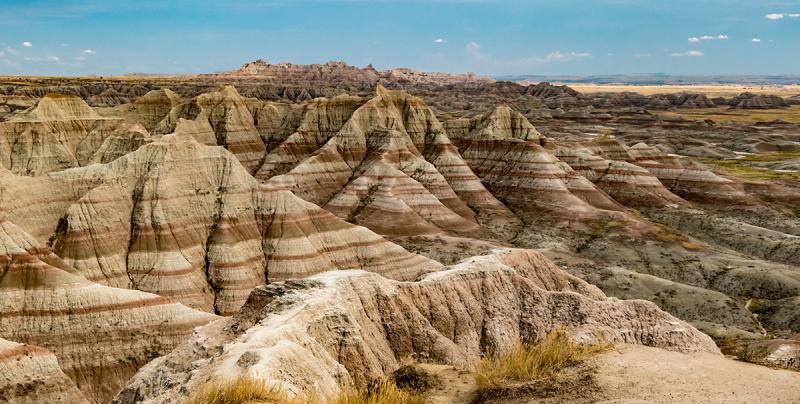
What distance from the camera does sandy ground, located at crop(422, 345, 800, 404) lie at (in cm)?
1588

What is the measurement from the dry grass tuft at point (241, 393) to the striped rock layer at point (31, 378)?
15664mm

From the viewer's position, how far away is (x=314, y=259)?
47562 mm

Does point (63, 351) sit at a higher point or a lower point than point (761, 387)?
lower

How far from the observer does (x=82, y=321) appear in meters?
31.6

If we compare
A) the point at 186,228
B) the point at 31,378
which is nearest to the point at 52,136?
the point at 186,228

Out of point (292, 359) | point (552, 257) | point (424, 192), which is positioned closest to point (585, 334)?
point (292, 359)

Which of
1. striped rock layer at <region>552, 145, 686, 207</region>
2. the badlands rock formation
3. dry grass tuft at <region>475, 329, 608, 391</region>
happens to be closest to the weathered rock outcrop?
the badlands rock formation

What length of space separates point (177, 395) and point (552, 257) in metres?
53.2

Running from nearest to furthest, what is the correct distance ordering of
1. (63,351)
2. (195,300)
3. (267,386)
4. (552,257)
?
(267,386) → (63,351) → (195,300) → (552,257)

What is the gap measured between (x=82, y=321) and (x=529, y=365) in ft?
79.8

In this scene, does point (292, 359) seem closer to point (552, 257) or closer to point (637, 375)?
point (637, 375)

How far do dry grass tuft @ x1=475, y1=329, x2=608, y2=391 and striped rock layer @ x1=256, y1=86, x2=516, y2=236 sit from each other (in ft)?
165

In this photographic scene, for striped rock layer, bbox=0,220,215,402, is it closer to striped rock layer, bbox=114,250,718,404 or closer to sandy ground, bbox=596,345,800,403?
striped rock layer, bbox=114,250,718,404

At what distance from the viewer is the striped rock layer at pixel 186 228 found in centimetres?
4044
